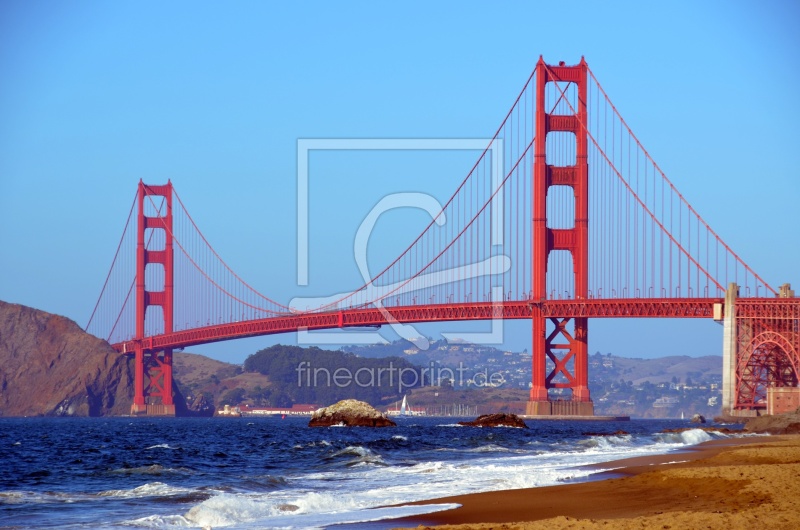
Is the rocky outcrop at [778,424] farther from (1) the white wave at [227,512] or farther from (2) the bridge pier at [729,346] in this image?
(1) the white wave at [227,512]

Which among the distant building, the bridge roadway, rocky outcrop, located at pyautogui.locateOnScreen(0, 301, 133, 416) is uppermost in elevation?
the bridge roadway

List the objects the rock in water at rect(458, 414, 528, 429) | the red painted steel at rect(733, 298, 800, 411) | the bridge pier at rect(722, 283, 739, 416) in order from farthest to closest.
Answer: the bridge pier at rect(722, 283, 739, 416), the red painted steel at rect(733, 298, 800, 411), the rock in water at rect(458, 414, 528, 429)

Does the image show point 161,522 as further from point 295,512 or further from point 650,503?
point 650,503

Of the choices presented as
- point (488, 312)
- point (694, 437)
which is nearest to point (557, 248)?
point (488, 312)

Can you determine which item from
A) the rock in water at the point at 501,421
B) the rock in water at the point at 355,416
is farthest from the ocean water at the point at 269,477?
the rock in water at the point at 355,416

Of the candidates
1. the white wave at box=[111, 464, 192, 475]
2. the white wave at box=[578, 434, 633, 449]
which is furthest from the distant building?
the white wave at box=[111, 464, 192, 475]

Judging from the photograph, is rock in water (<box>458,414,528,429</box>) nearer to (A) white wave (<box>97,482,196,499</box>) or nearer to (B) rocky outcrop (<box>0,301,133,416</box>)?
(A) white wave (<box>97,482,196,499</box>)

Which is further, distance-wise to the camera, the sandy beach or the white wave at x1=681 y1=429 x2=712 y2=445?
the white wave at x1=681 y1=429 x2=712 y2=445
